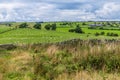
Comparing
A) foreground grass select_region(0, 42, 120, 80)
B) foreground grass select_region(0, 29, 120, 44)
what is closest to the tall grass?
foreground grass select_region(0, 42, 120, 80)

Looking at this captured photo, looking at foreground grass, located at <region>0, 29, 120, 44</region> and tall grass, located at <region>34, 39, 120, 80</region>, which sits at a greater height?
tall grass, located at <region>34, 39, 120, 80</region>

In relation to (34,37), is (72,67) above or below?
above

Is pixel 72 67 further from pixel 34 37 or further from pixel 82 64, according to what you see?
pixel 34 37

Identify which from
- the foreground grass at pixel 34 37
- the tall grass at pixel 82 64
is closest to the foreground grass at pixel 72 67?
the tall grass at pixel 82 64

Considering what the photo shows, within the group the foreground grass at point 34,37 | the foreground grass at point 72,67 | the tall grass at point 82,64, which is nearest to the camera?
the foreground grass at point 72,67

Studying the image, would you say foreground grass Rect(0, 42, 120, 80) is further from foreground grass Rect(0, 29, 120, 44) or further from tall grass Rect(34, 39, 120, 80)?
foreground grass Rect(0, 29, 120, 44)

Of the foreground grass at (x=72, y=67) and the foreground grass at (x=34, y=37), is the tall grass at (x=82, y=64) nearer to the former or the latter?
the foreground grass at (x=72, y=67)

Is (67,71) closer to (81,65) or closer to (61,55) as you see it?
(81,65)

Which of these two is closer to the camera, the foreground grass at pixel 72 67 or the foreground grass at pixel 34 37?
the foreground grass at pixel 72 67

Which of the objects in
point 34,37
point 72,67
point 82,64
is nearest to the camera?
point 72,67

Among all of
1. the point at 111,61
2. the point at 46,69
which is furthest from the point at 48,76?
the point at 111,61

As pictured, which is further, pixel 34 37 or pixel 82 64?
pixel 34 37

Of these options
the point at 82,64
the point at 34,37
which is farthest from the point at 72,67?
the point at 34,37

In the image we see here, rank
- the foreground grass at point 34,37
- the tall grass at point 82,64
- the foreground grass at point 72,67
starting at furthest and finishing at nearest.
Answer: the foreground grass at point 34,37
the tall grass at point 82,64
the foreground grass at point 72,67
